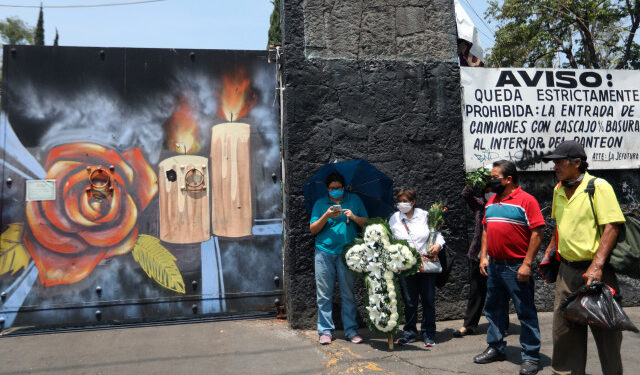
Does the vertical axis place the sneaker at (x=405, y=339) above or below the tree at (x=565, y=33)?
below

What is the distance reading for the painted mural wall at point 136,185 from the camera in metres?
5.23

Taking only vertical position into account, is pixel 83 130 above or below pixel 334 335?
above

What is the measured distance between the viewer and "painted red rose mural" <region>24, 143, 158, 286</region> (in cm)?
525

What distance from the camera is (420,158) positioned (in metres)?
5.65

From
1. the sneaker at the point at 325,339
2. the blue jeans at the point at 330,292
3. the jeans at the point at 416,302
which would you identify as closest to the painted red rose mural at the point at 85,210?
the blue jeans at the point at 330,292

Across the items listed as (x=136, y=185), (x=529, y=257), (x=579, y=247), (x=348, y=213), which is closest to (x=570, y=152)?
(x=579, y=247)

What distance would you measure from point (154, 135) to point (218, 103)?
778 mm

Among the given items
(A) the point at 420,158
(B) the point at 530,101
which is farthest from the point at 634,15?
(A) the point at 420,158

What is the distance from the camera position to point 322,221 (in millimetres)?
4891

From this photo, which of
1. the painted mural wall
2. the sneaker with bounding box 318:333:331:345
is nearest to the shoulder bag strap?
the sneaker with bounding box 318:333:331:345

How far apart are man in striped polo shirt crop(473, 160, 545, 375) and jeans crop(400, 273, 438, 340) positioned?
608 mm

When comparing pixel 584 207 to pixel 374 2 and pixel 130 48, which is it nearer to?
pixel 374 2

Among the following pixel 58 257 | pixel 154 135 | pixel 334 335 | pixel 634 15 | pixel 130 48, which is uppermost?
pixel 634 15

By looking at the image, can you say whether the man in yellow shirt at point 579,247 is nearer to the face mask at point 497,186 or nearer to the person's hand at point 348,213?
the face mask at point 497,186
